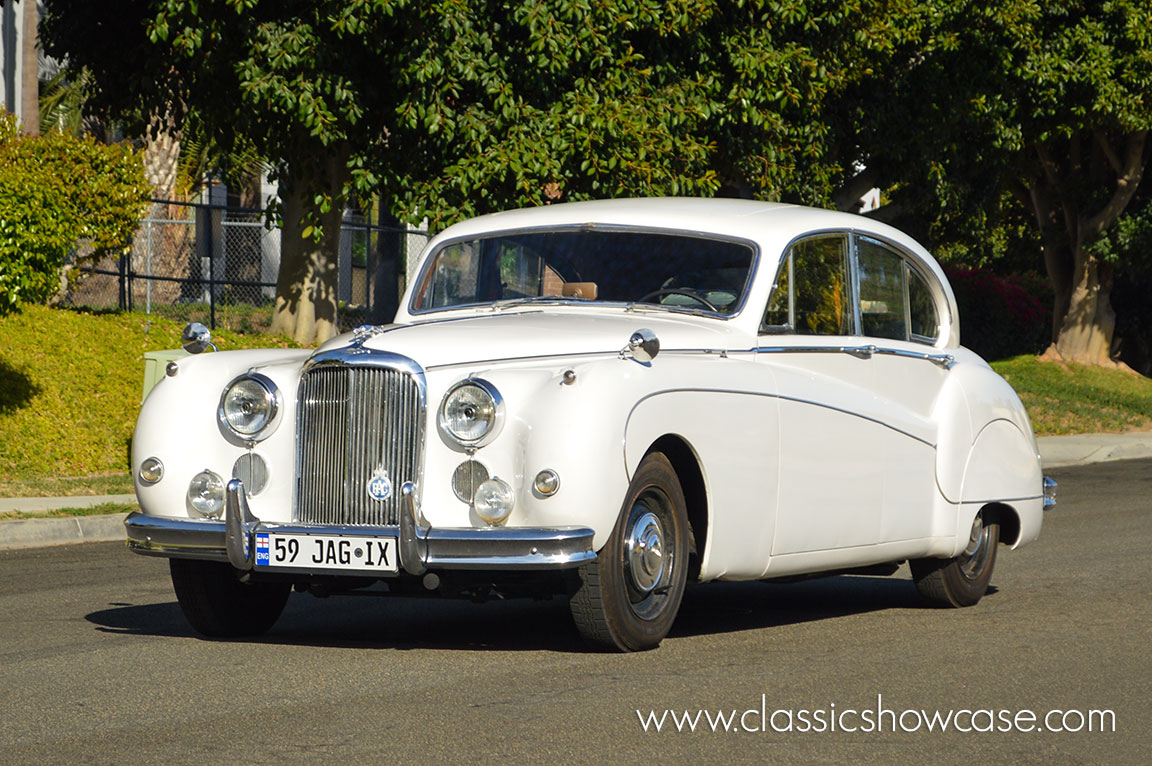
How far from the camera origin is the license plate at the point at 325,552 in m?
6.32

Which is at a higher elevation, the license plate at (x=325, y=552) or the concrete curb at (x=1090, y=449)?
the license plate at (x=325, y=552)

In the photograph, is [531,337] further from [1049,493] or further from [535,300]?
[1049,493]

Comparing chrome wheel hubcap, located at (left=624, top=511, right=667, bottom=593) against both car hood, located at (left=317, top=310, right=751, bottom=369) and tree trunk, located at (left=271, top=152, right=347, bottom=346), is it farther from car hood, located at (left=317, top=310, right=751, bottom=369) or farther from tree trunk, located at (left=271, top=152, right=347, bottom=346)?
tree trunk, located at (left=271, top=152, right=347, bottom=346)

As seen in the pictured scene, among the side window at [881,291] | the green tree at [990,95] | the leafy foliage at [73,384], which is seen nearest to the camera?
the side window at [881,291]

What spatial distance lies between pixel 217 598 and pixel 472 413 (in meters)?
1.62

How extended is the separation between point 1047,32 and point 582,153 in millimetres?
11960

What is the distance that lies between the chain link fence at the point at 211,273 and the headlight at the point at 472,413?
1535cm

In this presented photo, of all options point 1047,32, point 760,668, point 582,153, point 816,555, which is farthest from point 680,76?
point 760,668

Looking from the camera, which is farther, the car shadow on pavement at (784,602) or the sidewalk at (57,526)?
the sidewalk at (57,526)

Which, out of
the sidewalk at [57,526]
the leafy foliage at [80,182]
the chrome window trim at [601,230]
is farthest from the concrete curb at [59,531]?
the chrome window trim at [601,230]

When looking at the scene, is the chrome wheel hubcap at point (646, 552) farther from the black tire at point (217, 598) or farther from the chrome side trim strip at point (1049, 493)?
the chrome side trim strip at point (1049, 493)

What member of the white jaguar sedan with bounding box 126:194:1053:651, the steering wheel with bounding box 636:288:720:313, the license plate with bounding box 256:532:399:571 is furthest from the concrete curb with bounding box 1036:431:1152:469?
the license plate with bounding box 256:532:399:571

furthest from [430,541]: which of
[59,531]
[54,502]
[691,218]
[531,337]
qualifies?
[54,502]

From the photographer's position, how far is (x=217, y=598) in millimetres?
7180
